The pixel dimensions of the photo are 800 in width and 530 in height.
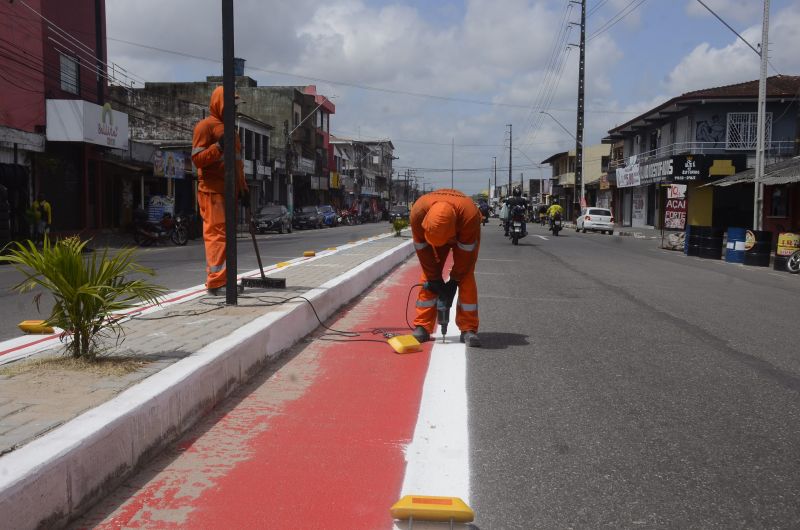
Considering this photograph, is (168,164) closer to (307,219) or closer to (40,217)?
(40,217)

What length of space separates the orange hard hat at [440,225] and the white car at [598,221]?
1414 inches

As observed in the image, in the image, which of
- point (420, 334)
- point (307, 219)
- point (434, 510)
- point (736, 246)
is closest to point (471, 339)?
point (420, 334)

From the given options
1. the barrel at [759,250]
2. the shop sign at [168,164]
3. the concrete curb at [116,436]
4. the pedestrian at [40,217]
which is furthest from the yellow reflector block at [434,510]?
the shop sign at [168,164]

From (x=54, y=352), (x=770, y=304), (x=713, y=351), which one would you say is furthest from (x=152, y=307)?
(x=770, y=304)

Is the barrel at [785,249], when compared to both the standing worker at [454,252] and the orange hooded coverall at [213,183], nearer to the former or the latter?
the standing worker at [454,252]

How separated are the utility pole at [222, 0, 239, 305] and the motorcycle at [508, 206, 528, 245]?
58.4 feet

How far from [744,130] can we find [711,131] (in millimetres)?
1619

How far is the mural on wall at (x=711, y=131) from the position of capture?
40.3 metres

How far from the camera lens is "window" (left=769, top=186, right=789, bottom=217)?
28391 mm

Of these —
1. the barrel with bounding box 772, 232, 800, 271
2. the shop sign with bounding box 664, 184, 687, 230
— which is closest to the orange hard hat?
the barrel with bounding box 772, 232, 800, 271

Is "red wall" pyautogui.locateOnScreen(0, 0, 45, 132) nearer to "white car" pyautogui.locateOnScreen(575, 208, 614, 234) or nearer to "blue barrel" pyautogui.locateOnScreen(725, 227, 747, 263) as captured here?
"blue barrel" pyautogui.locateOnScreen(725, 227, 747, 263)

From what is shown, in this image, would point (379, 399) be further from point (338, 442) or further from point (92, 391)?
point (92, 391)

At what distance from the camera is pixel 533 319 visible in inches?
336

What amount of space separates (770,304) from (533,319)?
443 cm
